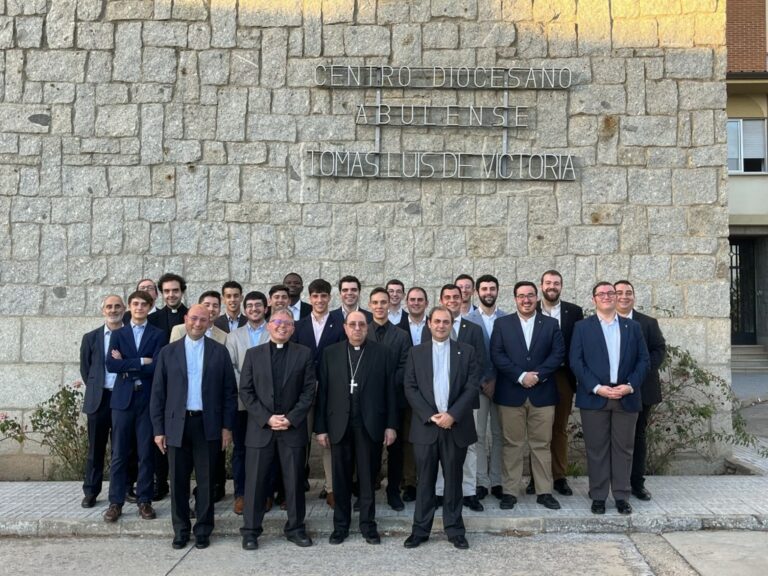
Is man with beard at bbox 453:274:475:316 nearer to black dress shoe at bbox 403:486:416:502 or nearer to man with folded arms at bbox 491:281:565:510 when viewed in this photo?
man with folded arms at bbox 491:281:565:510

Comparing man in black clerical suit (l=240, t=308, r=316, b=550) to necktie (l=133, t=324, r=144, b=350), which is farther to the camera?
necktie (l=133, t=324, r=144, b=350)

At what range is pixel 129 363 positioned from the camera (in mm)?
5844

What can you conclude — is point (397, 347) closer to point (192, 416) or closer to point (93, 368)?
point (192, 416)

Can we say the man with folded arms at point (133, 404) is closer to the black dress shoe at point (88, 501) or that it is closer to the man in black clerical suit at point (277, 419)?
the black dress shoe at point (88, 501)

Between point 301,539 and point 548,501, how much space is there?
81.7 inches

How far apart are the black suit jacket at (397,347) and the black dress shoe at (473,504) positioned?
A: 0.94m

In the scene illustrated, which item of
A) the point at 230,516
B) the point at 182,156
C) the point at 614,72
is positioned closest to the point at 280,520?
the point at 230,516

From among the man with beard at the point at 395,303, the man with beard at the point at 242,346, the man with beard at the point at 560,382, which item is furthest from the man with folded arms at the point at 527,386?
the man with beard at the point at 242,346

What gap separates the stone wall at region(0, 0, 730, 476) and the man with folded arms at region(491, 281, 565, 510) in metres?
1.62

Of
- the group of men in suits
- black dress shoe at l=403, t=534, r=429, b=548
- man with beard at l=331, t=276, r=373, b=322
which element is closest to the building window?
the group of men in suits

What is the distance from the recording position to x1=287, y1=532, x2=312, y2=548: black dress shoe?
535 centimetres

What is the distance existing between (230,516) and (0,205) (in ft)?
14.0

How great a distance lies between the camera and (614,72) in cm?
774

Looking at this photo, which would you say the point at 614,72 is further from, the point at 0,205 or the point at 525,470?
the point at 0,205
